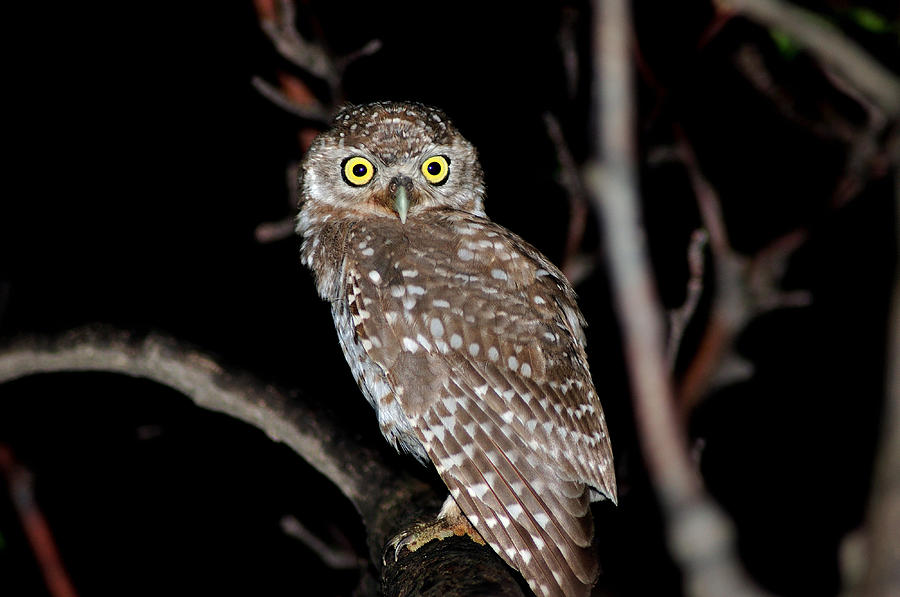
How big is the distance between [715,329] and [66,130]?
4634 millimetres

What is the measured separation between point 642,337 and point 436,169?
116 inches

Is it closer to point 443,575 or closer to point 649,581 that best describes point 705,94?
point 649,581

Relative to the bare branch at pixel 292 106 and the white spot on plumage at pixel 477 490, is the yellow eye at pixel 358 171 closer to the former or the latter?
the bare branch at pixel 292 106

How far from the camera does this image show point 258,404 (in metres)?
3.25

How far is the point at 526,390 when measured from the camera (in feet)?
9.74

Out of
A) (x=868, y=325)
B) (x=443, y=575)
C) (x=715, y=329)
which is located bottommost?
(x=443, y=575)

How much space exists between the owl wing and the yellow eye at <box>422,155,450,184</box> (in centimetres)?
36

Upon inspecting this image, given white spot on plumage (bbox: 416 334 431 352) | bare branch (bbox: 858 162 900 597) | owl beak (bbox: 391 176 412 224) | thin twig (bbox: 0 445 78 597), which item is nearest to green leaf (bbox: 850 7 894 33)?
owl beak (bbox: 391 176 412 224)

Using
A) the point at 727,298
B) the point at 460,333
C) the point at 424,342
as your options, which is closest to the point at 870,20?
the point at 727,298

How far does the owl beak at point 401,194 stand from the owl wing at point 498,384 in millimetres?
95

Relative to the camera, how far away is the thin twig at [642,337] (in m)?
0.64

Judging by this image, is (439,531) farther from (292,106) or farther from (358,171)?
(292,106)

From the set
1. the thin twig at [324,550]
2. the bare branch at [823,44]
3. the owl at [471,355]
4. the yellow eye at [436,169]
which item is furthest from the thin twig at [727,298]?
the bare branch at [823,44]

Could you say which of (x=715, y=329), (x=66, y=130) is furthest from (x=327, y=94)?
(x=715, y=329)
